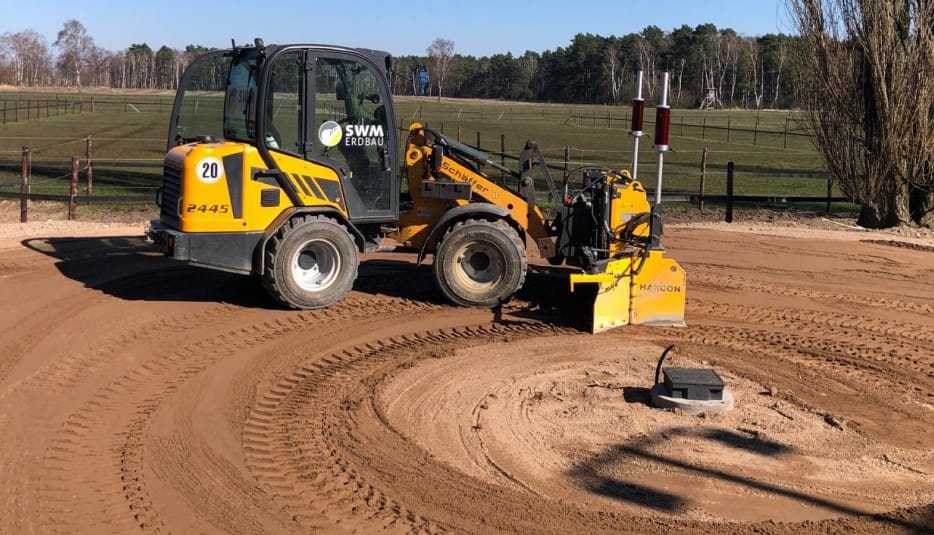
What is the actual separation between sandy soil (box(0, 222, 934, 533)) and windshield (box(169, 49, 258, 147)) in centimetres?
175

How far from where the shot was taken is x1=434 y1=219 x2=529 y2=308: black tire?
10.1 meters

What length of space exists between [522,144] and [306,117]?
31.3 meters

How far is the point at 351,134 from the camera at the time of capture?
9.88 meters

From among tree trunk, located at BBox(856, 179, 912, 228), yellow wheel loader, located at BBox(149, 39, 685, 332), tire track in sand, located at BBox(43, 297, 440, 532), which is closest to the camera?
tire track in sand, located at BBox(43, 297, 440, 532)

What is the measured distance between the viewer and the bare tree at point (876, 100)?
16.8 metres

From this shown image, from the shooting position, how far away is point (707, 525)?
542 centimetres

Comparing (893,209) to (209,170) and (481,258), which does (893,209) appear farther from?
(209,170)

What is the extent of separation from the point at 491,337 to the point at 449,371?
1.21m

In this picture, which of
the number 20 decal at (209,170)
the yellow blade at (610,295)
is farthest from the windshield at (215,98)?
the yellow blade at (610,295)

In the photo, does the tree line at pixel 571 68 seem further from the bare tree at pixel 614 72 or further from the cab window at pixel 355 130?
the cab window at pixel 355 130

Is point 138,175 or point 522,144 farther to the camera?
point 522,144

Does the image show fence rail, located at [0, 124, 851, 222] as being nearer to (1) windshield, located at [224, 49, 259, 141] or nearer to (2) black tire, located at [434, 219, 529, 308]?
(2) black tire, located at [434, 219, 529, 308]

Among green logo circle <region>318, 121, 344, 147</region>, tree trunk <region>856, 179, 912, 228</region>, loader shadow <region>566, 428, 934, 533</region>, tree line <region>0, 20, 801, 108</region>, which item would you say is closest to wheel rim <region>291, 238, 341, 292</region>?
green logo circle <region>318, 121, 344, 147</region>

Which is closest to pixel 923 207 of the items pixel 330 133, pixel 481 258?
pixel 481 258
